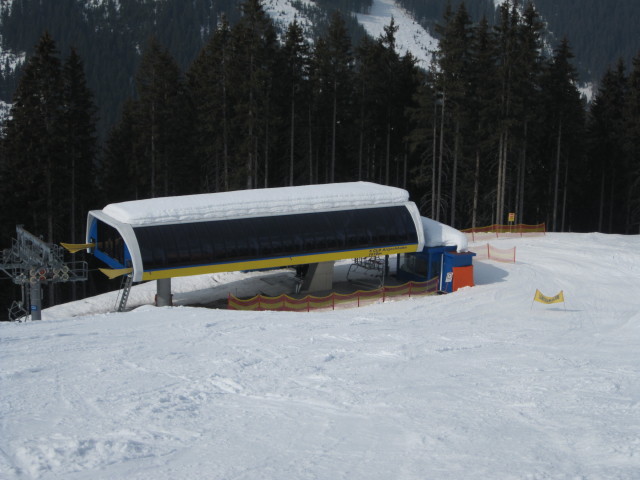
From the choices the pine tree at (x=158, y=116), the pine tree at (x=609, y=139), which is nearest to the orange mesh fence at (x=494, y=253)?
the pine tree at (x=158, y=116)

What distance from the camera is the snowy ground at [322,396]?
10.4 meters

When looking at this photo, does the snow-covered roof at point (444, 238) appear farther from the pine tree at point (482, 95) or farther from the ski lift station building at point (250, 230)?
the pine tree at point (482, 95)

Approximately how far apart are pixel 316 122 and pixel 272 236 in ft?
66.5

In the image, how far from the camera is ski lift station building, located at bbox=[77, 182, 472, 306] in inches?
980

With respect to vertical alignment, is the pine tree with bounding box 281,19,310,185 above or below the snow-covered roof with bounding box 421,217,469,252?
above

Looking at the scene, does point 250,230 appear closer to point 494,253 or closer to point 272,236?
point 272,236

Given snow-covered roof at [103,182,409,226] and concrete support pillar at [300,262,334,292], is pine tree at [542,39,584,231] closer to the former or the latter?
snow-covered roof at [103,182,409,226]

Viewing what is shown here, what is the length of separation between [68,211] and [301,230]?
56.4 ft

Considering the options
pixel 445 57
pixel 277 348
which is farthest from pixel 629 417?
pixel 445 57

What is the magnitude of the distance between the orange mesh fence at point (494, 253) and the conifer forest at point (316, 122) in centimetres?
715

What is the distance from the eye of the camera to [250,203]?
1055 inches

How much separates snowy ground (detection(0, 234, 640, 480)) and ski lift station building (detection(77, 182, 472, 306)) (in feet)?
8.08

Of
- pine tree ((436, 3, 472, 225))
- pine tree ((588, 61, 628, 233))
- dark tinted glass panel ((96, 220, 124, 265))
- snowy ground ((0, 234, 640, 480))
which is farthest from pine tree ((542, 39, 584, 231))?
dark tinted glass panel ((96, 220, 124, 265))

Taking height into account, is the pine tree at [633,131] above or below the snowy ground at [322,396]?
above
